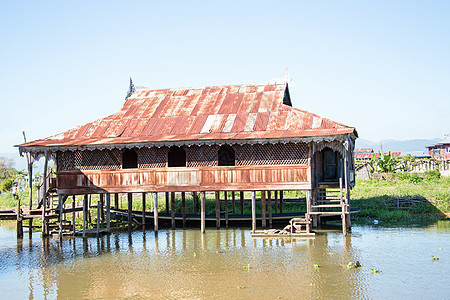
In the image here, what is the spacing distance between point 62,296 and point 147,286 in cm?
231

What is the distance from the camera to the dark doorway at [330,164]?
24312 mm

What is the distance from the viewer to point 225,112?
79.3ft

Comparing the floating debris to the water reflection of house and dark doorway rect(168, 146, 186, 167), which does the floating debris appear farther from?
dark doorway rect(168, 146, 186, 167)

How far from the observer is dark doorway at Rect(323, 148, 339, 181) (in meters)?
24.3

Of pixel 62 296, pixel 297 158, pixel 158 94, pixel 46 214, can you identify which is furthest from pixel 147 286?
pixel 158 94

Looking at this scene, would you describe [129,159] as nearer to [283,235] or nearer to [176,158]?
[176,158]

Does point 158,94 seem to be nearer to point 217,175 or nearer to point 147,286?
point 217,175

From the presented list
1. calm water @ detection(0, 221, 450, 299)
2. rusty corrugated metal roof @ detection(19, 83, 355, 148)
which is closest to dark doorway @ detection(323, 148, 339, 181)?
rusty corrugated metal roof @ detection(19, 83, 355, 148)

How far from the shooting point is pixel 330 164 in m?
24.3

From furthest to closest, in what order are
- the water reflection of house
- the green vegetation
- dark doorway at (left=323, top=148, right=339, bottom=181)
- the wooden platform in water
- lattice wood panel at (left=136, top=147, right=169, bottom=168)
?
the green vegetation
dark doorway at (left=323, top=148, right=339, bottom=181)
lattice wood panel at (left=136, top=147, right=169, bottom=168)
the water reflection of house
the wooden platform in water

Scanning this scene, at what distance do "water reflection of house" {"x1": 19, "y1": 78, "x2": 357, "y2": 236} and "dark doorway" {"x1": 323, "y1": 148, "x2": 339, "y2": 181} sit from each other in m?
0.05

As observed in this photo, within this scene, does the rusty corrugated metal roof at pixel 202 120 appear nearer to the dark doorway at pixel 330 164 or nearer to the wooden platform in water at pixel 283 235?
the dark doorway at pixel 330 164

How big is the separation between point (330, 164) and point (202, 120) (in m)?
6.67

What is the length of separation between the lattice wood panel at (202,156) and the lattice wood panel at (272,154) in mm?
1105
